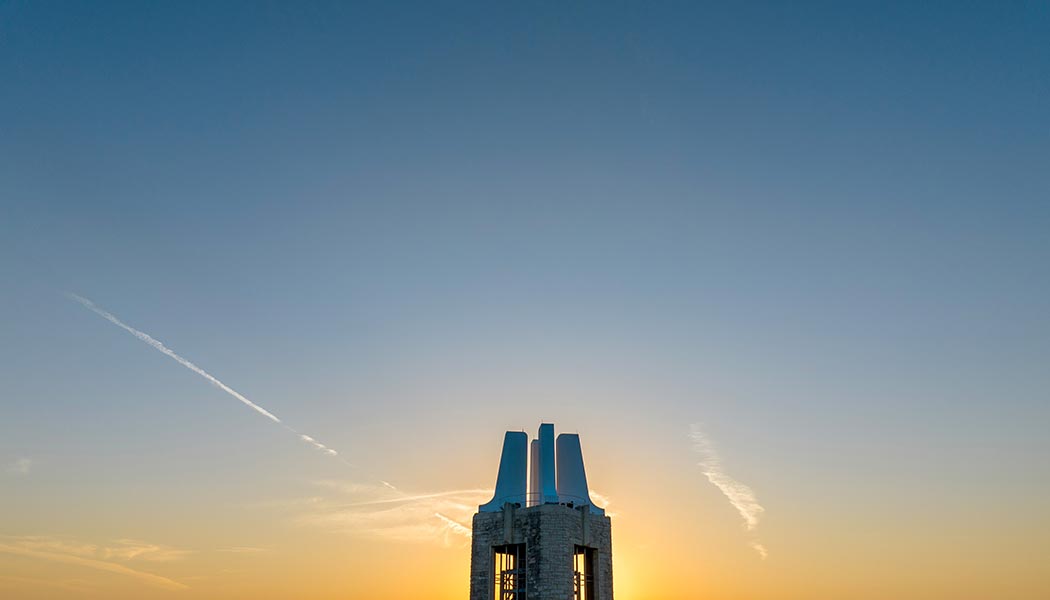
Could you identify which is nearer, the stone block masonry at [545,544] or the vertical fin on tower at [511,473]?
the stone block masonry at [545,544]

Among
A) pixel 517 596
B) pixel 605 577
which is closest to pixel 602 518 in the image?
pixel 605 577

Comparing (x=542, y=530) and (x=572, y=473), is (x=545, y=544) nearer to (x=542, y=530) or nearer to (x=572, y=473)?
(x=542, y=530)

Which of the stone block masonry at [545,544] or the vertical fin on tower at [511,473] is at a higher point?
the vertical fin on tower at [511,473]

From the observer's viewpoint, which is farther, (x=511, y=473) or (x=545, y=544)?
(x=511, y=473)

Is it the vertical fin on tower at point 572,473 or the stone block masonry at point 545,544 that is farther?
the vertical fin on tower at point 572,473

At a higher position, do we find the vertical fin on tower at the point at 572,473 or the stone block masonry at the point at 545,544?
the vertical fin on tower at the point at 572,473

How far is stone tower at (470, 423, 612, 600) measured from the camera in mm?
43188

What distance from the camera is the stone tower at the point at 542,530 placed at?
142 feet

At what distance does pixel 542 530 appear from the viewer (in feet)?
143

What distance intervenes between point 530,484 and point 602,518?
429 cm

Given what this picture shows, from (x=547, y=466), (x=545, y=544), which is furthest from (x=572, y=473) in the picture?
(x=545, y=544)

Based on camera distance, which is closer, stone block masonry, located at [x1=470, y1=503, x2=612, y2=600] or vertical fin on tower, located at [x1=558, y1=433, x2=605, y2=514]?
stone block masonry, located at [x1=470, y1=503, x2=612, y2=600]

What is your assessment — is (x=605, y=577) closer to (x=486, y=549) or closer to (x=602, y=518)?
(x=602, y=518)

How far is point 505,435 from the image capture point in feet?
159
